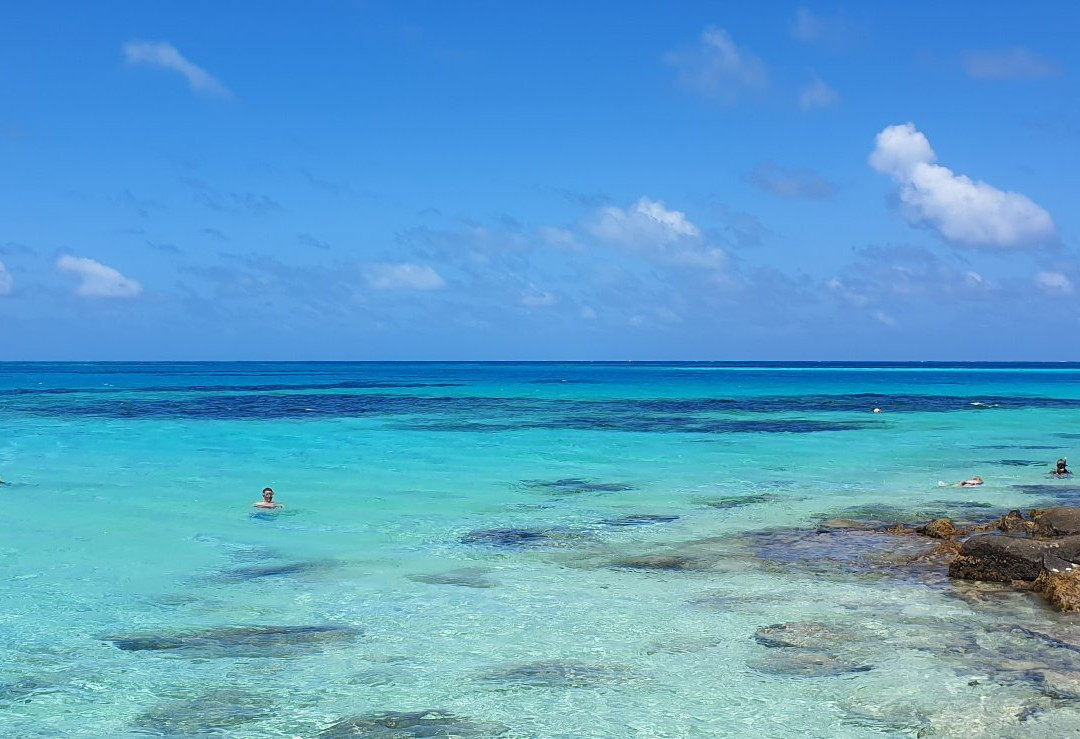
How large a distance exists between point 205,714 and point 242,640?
2.15 m

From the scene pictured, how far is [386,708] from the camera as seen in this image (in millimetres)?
8492

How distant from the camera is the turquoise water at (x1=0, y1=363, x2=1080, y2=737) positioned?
8469 millimetres

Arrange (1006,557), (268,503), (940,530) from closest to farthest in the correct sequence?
(1006,557), (940,530), (268,503)

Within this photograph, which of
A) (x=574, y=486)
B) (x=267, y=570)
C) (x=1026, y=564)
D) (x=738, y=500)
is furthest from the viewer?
(x=574, y=486)

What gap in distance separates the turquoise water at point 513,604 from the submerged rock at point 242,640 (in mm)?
50

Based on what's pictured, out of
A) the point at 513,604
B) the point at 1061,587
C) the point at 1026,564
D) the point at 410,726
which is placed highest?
the point at 1026,564

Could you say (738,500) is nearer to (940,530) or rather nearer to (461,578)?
(940,530)

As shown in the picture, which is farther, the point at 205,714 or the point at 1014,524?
the point at 1014,524

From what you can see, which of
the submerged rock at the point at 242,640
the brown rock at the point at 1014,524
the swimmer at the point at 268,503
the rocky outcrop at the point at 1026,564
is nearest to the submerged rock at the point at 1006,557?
the rocky outcrop at the point at 1026,564

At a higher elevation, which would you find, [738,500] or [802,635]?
[738,500]

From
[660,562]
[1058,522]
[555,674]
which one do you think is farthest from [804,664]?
[1058,522]

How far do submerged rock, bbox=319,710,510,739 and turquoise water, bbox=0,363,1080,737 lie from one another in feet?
0.15

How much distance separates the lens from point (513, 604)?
1198 cm

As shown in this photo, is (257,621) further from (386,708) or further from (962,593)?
(962,593)
